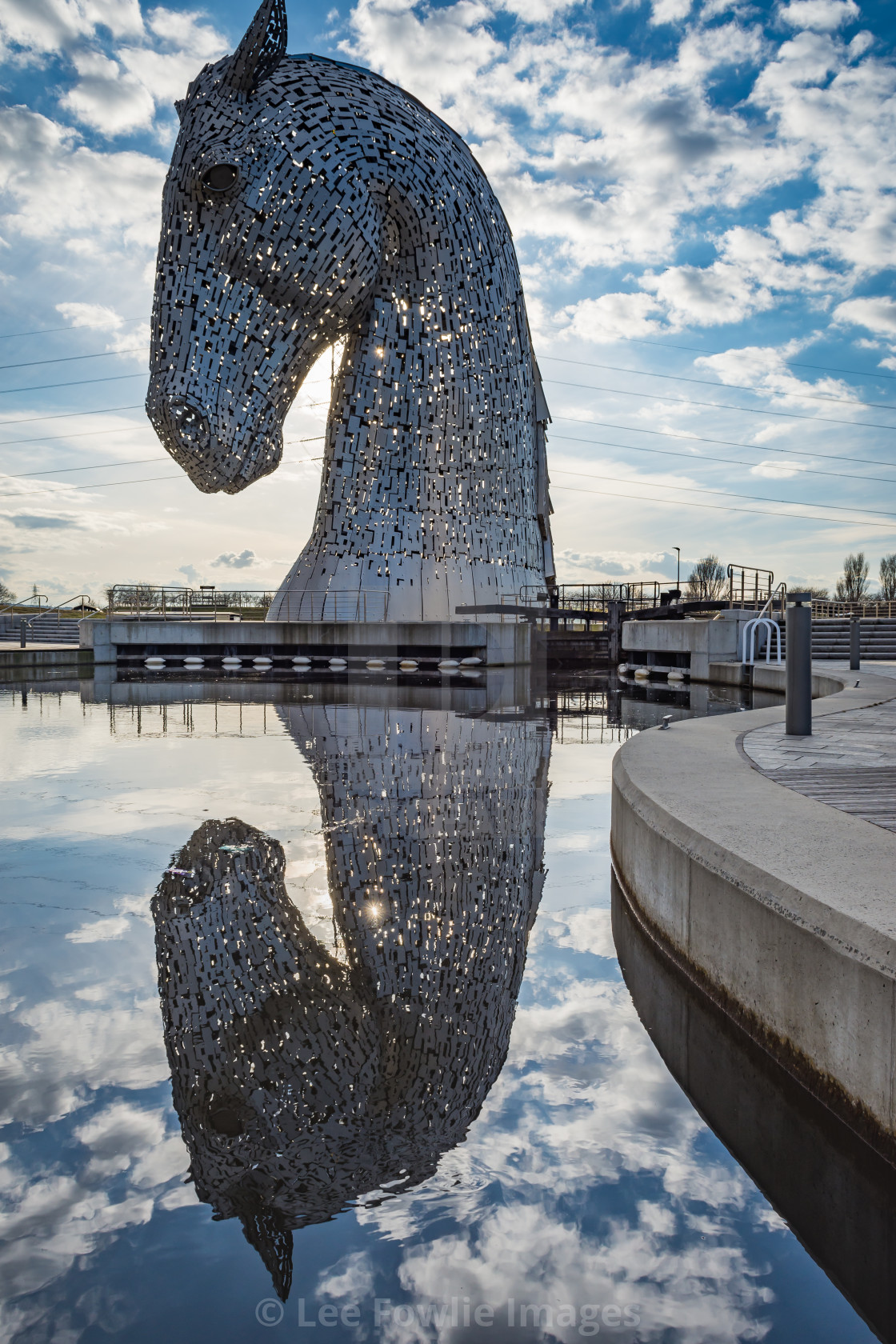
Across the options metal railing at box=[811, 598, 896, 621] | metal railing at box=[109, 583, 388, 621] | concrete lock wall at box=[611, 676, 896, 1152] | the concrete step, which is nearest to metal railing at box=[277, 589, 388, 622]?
metal railing at box=[109, 583, 388, 621]

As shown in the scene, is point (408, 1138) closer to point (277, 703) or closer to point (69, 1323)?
point (69, 1323)

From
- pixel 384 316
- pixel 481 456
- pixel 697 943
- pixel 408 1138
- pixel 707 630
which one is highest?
pixel 384 316

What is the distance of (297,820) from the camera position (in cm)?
558

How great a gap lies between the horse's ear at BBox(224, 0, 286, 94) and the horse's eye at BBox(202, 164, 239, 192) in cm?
188

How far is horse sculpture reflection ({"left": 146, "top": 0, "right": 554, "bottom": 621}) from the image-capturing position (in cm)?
1833

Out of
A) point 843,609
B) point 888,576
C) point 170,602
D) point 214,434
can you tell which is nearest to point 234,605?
point 170,602

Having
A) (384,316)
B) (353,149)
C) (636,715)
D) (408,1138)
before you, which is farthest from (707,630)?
(408,1138)

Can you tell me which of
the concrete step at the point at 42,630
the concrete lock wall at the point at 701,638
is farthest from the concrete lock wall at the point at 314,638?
the concrete step at the point at 42,630

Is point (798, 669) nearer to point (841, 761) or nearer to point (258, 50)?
point (841, 761)

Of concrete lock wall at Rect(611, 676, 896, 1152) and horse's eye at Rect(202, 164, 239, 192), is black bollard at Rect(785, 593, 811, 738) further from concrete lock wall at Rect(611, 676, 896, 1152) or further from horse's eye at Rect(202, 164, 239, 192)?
horse's eye at Rect(202, 164, 239, 192)

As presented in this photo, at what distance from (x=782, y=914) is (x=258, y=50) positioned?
833 inches

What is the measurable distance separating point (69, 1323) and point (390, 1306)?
0.61 metres

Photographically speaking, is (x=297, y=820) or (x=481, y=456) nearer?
(x=297, y=820)

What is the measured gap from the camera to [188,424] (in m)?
19.0
